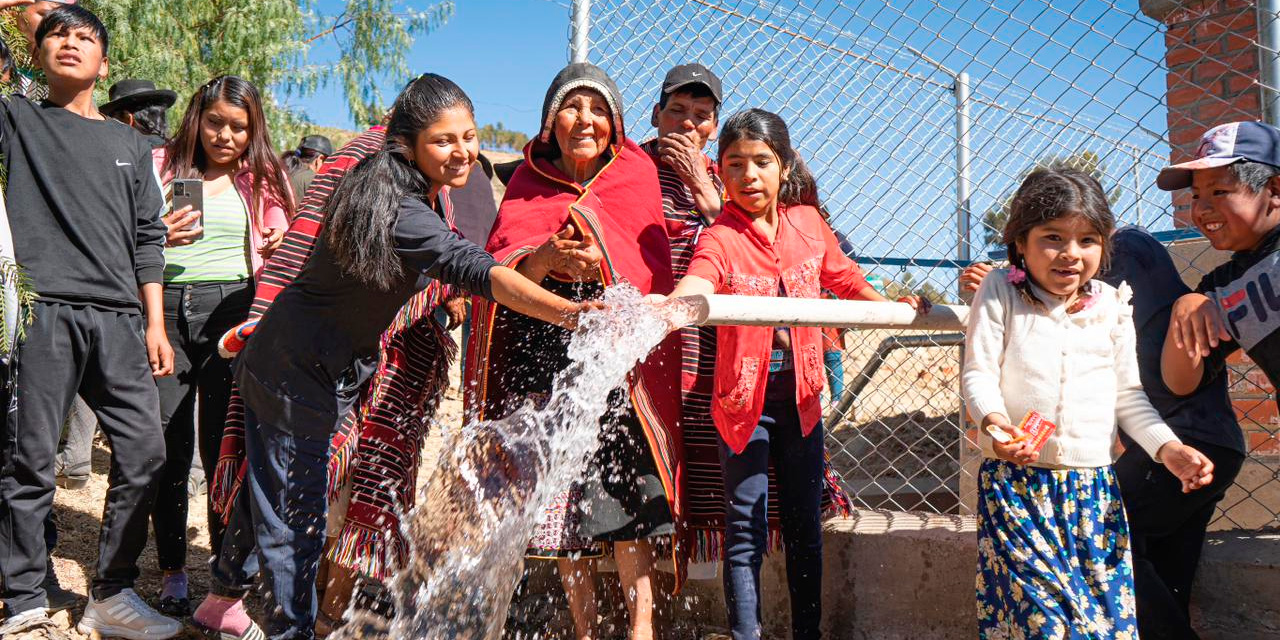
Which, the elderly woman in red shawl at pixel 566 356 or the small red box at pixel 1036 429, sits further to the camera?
the elderly woman in red shawl at pixel 566 356

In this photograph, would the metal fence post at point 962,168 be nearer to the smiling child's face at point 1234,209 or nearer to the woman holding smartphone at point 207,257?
the smiling child's face at point 1234,209

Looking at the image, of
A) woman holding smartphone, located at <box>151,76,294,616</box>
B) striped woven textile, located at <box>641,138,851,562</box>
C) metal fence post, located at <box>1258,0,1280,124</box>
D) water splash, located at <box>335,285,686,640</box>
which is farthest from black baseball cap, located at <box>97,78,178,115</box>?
metal fence post, located at <box>1258,0,1280,124</box>

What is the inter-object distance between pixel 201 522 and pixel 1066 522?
401 cm

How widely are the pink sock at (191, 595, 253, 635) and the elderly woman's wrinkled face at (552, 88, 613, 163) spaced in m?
1.85

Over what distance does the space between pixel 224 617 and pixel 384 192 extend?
156 cm

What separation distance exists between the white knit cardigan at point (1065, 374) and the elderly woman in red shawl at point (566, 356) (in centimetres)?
100

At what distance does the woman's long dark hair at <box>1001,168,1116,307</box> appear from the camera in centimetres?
257

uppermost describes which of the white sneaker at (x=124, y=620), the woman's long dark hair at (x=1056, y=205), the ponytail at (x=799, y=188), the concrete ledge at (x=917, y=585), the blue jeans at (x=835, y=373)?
the ponytail at (x=799, y=188)

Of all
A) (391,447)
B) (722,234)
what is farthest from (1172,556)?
(391,447)

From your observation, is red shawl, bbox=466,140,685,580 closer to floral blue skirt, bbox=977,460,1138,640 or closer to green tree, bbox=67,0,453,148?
floral blue skirt, bbox=977,460,1138,640

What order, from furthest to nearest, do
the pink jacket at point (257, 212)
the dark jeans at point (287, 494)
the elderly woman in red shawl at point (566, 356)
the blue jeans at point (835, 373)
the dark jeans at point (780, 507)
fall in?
the blue jeans at point (835, 373)
the pink jacket at point (257, 212)
the elderly woman in red shawl at point (566, 356)
the dark jeans at point (780, 507)
the dark jeans at point (287, 494)

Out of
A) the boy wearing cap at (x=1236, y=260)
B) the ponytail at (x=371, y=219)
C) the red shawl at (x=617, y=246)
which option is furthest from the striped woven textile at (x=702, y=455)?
the boy wearing cap at (x=1236, y=260)

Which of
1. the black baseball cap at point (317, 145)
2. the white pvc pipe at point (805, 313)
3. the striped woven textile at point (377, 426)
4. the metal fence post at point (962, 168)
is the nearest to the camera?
the white pvc pipe at point (805, 313)

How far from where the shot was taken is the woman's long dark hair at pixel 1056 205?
257 centimetres
